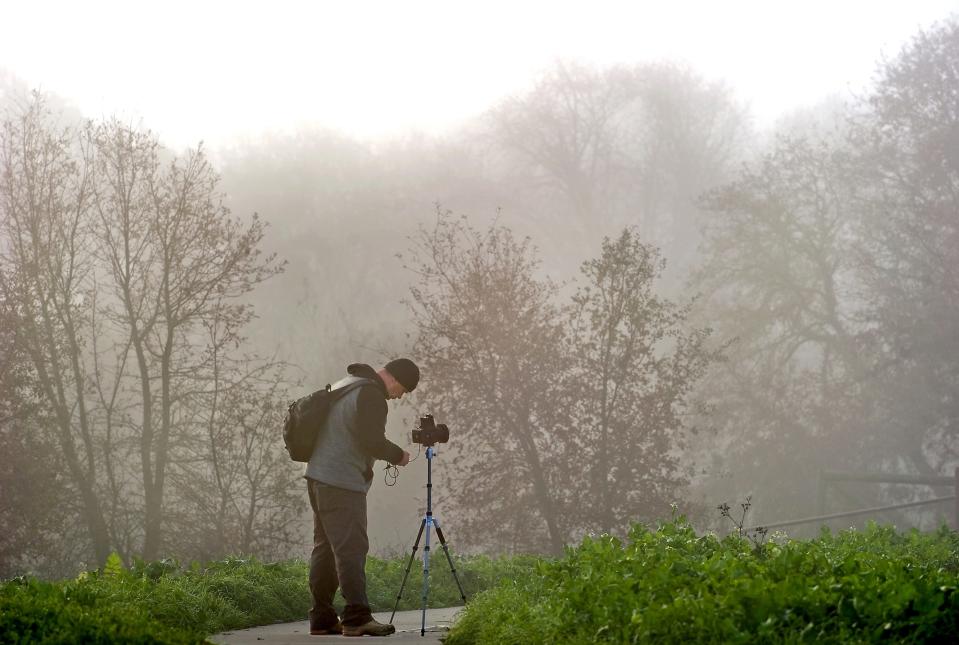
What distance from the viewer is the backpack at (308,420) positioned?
9445mm

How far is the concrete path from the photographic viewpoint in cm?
942

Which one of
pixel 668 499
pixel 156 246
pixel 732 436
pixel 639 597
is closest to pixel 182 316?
pixel 156 246

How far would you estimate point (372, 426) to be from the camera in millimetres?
9352

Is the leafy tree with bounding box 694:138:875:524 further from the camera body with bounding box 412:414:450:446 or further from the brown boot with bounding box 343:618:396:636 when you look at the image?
the brown boot with bounding box 343:618:396:636

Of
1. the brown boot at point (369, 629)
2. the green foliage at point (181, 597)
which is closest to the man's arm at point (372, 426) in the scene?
the brown boot at point (369, 629)

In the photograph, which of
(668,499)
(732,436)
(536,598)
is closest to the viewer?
(536,598)

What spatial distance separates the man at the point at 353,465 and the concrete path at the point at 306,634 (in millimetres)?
238

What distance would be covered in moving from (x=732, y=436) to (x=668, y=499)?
1307 centimetres

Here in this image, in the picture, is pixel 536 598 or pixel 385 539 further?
pixel 385 539

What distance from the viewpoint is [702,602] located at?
659 cm

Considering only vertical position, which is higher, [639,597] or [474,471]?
[474,471]

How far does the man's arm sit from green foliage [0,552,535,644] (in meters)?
1.77

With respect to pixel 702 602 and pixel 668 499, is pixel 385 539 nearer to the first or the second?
pixel 668 499

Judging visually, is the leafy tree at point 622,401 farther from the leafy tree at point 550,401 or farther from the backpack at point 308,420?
the backpack at point 308,420
